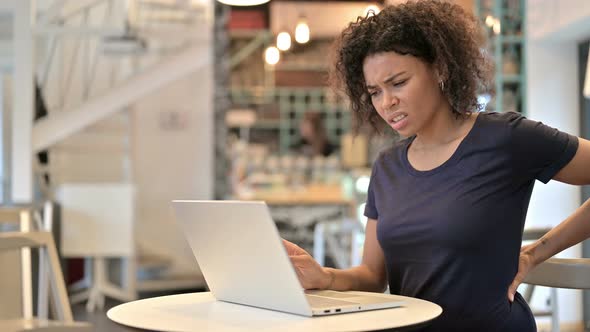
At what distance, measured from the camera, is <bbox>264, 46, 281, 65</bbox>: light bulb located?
8.70m

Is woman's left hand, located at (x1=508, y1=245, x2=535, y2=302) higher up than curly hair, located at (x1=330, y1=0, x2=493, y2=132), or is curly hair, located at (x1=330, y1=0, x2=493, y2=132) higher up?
curly hair, located at (x1=330, y1=0, x2=493, y2=132)

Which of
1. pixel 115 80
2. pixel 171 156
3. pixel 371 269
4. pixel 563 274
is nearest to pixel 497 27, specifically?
pixel 563 274

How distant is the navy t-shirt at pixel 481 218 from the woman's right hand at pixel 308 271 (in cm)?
20

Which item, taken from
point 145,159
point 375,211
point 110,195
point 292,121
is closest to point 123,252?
point 110,195

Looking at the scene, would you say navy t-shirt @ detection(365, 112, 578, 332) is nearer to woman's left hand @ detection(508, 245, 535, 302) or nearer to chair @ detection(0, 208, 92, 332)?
woman's left hand @ detection(508, 245, 535, 302)

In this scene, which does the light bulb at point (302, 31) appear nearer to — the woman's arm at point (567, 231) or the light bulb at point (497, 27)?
the light bulb at point (497, 27)

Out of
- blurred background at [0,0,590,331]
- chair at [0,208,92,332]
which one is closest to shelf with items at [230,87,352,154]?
blurred background at [0,0,590,331]

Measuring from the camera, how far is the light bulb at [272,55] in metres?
8.70

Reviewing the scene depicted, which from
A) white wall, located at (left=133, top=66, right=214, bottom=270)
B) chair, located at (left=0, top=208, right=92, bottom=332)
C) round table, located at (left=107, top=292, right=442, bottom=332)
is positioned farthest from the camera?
white wall, located at (left=133, top=66, right=214, bottom=270)

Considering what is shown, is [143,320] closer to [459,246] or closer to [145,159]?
[459,246]

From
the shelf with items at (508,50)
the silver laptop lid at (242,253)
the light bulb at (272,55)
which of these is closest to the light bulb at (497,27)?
the shelf with items at (508,50)

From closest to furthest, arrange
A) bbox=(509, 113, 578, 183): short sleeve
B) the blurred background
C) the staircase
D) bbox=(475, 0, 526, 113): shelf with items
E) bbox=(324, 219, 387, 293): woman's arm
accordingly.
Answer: bbox=(509, 113, 578, 183): short sleeve, bbox=(324, 219, 387, 293): woman's arm, bbox=(475, 0, 526, 113): shelf with items, the blurred background, the staircase

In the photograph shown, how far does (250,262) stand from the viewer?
59.1 inches

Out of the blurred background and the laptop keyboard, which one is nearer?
the laptop keyboard
